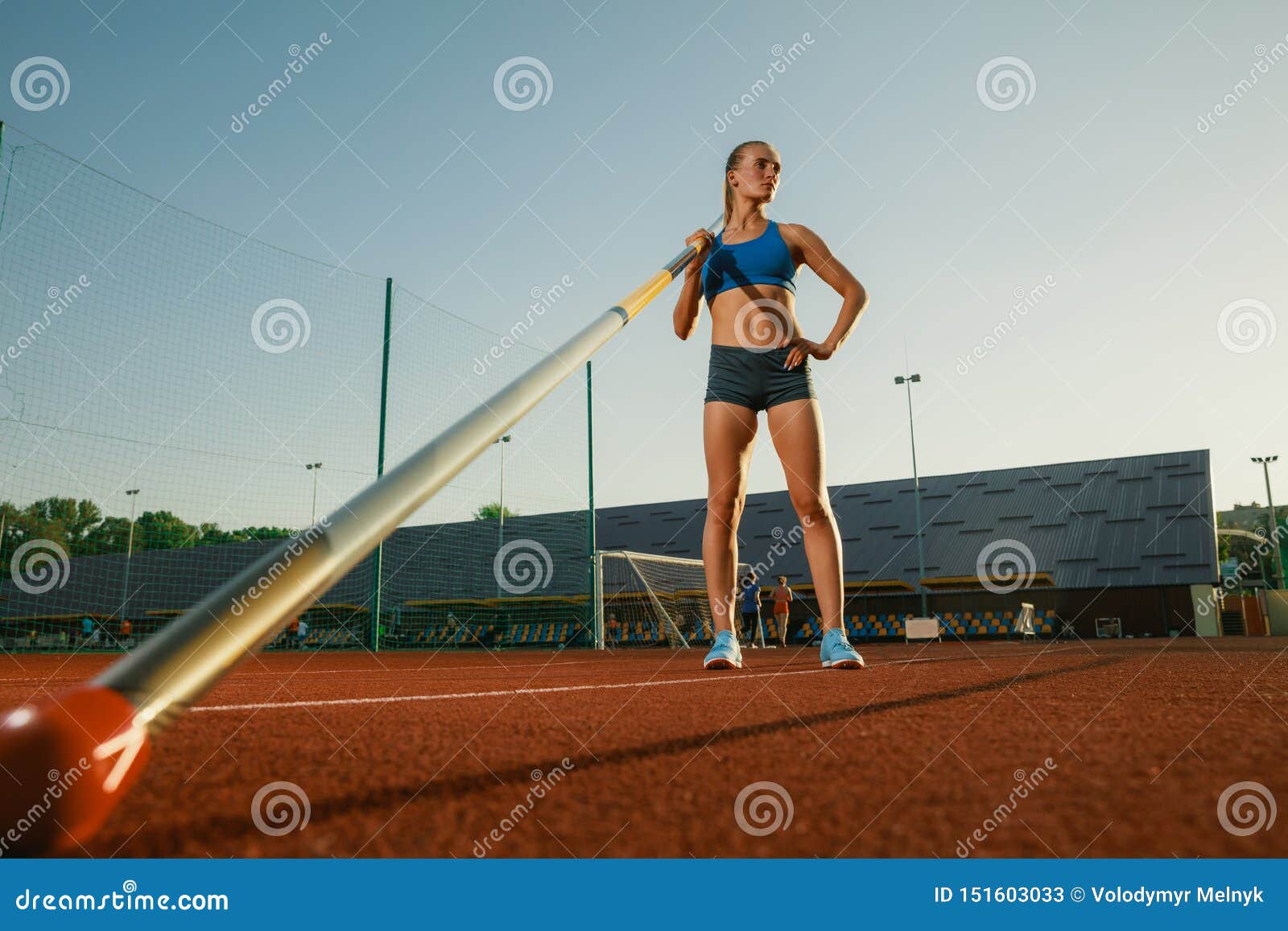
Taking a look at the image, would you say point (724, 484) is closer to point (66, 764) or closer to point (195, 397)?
point (66, 764)

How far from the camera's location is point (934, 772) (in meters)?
1.07

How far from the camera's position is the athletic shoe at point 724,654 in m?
3.55

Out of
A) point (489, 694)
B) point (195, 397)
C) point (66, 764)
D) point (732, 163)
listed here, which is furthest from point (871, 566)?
point (66, 764)

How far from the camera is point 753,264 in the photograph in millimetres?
3793

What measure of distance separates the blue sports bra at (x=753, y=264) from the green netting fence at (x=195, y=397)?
14.8 ft

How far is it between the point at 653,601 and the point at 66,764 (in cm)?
1686

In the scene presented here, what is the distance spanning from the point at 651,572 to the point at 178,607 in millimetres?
9309

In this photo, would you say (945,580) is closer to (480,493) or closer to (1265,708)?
(480,493)

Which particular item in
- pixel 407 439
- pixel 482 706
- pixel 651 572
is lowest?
pixel 482 706

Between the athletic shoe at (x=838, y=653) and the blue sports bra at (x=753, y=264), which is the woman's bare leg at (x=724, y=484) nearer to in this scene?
the athletic shoe at (x=838, y=653)

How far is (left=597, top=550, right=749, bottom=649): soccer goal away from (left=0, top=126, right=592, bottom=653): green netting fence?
4154mm

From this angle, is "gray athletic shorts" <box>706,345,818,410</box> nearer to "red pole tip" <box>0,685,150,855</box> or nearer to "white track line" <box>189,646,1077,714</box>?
"white track line" <box>189,646,1077,714</box>

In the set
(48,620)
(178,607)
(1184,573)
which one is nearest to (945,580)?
(1184,573)

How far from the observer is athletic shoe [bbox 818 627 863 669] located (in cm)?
341
